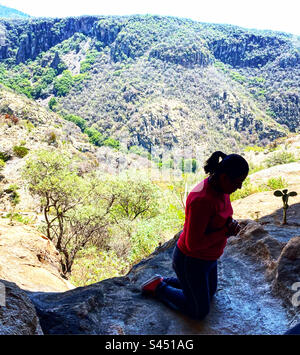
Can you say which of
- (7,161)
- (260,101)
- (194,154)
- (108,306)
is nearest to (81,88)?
(194,154)

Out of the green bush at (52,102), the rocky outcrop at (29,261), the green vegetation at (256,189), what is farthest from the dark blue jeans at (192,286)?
the green bush at (52,102)

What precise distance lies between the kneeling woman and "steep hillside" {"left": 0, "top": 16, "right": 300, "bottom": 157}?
247 ft

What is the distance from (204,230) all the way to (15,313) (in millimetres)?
1532

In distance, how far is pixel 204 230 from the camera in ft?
8.08

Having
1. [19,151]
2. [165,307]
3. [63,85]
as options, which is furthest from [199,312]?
[63,85]

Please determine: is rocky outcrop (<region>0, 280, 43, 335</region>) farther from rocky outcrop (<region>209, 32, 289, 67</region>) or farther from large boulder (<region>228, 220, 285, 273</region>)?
rocky outcrop (<region>209, 32, 289, 67</region>)

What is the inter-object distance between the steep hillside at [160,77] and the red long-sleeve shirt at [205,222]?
247ft

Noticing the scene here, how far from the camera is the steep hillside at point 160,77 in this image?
88.5 meters

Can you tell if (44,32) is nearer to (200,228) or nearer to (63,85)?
(63,85)

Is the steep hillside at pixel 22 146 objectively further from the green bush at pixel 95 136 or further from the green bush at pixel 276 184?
the green bush at pixel 95 136

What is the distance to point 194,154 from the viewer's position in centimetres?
7800
